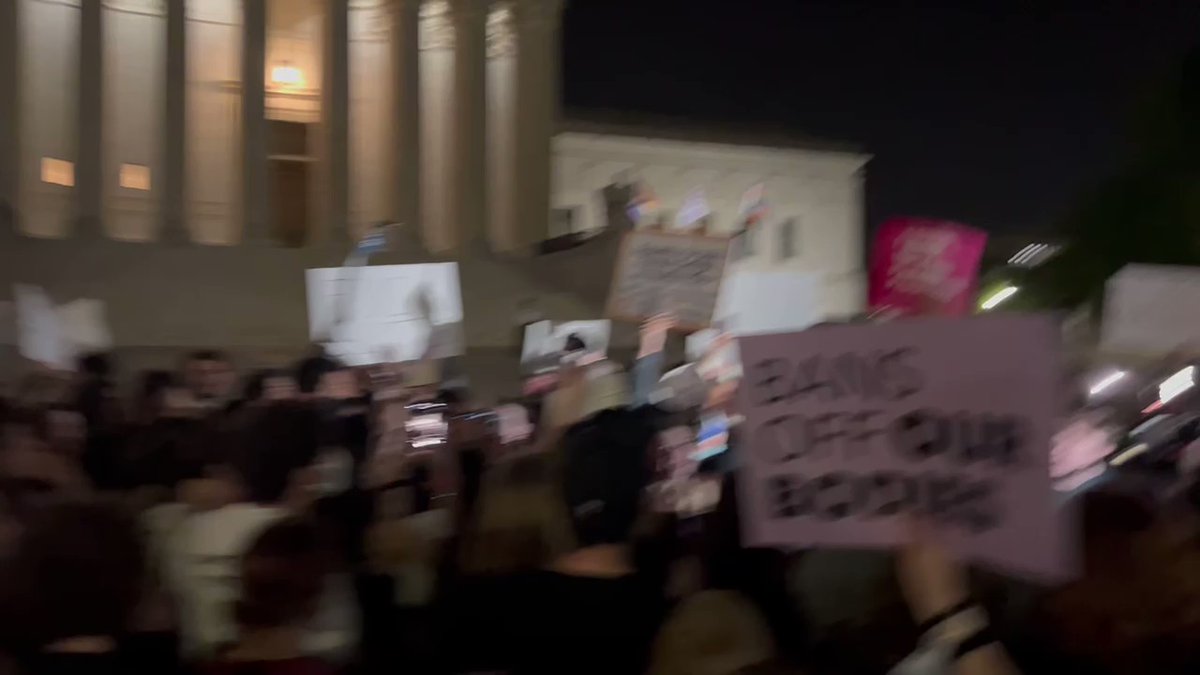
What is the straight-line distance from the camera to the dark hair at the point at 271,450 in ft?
16.8

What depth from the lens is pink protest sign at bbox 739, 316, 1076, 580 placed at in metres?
3.26

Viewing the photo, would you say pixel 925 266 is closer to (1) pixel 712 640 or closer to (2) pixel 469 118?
(1) pixel 712 640

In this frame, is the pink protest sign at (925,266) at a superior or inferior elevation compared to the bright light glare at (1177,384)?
superior

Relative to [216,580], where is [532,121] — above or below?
above

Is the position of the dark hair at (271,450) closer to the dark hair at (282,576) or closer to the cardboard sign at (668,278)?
the dark hair at (282,576)

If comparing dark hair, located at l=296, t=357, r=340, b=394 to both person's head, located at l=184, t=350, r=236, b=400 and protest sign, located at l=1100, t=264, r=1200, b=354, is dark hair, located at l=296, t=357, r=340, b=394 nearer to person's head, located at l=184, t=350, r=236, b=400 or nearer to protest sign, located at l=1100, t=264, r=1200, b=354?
person's head, located at l=184, t=350, r=236, b=400

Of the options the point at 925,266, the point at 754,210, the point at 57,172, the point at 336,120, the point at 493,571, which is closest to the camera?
the point at 493,571

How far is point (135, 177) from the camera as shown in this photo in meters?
29.3

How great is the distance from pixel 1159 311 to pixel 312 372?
19.0 ft

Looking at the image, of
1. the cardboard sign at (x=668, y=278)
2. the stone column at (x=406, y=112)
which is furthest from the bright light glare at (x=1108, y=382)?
the stone column at (x=406, y=112)

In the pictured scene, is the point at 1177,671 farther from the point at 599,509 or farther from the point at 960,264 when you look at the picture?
the point at 960,264

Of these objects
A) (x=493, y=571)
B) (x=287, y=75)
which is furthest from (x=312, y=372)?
(x=287, y=75)

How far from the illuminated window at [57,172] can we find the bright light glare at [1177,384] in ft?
81.9

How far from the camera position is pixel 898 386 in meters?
3.58
